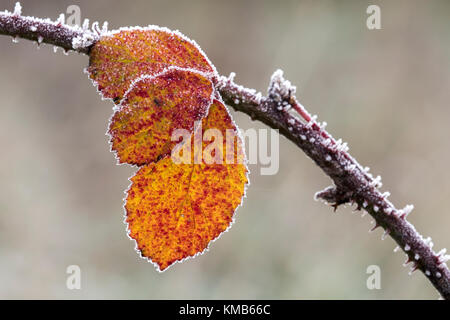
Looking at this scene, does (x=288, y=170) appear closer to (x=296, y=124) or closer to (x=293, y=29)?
(x=293, y=29)

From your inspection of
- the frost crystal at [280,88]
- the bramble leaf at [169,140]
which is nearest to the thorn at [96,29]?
the bramble leaf at [169,140]

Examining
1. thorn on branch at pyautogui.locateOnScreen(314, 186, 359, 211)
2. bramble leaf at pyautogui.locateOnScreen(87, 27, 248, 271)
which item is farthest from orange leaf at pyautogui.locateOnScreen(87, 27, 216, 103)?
thorn on branch at pyautogui.locateOnScreen(314, 186, 359, 211)

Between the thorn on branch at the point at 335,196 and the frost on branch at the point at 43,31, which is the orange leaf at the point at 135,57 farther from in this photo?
the thorn on branch at the point at 335,196

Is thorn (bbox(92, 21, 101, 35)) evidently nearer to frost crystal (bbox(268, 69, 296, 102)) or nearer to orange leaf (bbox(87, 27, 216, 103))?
orange leaf (bbox(87, 27, 216, 103))

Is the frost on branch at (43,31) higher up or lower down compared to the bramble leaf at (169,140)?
higher up

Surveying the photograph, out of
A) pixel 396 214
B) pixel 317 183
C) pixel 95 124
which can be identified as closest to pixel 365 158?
pixel 317 183

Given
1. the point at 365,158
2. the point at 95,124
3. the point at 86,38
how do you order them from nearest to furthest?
the point at 86,38 < the point at 365,158 < the point at 95,124
